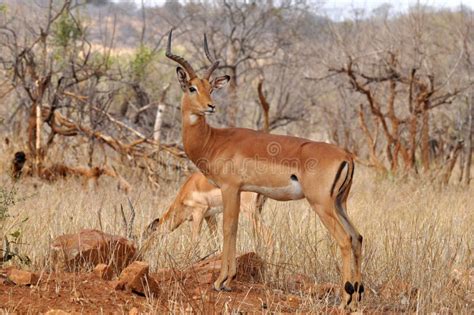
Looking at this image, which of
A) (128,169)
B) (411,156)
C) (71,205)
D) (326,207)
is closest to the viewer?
(326,207)

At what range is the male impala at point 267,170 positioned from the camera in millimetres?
5070

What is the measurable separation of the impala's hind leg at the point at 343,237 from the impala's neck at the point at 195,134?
112 cm

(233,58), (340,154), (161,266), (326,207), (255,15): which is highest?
(255,15)

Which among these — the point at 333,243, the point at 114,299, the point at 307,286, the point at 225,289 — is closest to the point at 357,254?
the point at 307,286

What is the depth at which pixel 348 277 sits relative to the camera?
504 cm

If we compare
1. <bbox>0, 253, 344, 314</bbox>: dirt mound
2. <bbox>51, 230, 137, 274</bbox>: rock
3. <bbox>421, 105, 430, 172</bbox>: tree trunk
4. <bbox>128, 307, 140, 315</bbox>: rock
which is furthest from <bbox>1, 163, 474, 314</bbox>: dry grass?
<bbox>421, 105, 430, 172</bbox>: tree trunk

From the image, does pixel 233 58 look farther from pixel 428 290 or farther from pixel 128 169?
pixel 428 290

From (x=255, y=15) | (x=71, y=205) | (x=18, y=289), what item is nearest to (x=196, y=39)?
(x=255, y=15)

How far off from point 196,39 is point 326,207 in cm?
1476

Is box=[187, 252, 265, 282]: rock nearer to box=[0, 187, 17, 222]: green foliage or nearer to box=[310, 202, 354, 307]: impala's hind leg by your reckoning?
box=[310, 202, 354, 307]: impala's hind leg

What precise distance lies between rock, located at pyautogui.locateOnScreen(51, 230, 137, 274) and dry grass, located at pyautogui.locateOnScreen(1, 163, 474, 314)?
0.41 ft

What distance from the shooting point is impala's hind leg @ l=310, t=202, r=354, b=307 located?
16.5 ft

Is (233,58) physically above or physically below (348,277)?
above

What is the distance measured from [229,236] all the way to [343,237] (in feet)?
2.84
